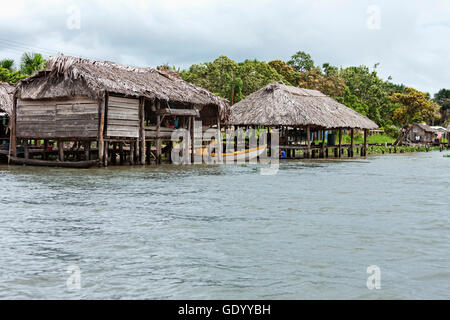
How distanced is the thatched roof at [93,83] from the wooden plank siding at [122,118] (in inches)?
23.1

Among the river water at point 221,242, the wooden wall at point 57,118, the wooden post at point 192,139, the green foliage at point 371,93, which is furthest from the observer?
the green foliage at point 371,93

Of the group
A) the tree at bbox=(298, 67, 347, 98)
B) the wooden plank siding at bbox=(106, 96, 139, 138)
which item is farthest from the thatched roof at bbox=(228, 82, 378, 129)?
the tree at bbox=(298, 67, 347, 98)

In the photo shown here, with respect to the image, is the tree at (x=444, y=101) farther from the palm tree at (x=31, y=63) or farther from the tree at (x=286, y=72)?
the palm tree at (x=31, y=63)

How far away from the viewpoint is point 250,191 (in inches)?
566

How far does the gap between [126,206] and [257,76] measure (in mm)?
38688

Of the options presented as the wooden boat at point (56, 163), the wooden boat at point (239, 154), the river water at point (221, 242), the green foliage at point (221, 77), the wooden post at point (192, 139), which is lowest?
the river water at point (221, 242)

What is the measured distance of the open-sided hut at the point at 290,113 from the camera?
31.1m

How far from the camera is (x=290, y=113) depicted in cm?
3134

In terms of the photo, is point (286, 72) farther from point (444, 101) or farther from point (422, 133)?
point (444, 101)

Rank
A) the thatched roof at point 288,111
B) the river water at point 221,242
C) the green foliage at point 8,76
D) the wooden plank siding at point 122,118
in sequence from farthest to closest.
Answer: the thatched roof at point 288,111 → the green foliage at point 8,76 → the wooden plank siding at point 122,118 → the river water at point 221,242

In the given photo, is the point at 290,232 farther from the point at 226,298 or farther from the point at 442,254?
the point at 226,298

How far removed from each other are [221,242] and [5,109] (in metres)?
20.2

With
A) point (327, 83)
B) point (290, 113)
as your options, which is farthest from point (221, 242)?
point (327, 83)

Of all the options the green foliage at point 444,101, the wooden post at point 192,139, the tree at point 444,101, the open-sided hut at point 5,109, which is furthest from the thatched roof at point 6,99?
the green foliage at point 444,101
